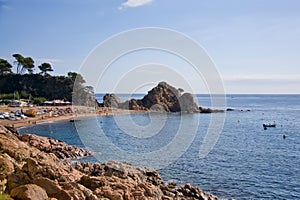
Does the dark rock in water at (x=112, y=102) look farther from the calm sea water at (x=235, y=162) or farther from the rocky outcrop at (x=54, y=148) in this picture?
the rocky outcrop at (x=54, y=148)

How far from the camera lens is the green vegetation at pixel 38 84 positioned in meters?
122

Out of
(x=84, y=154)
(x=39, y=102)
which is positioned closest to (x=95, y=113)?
(x=39, y=102)

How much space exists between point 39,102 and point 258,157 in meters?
89.3

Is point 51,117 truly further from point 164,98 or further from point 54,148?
point 164,98

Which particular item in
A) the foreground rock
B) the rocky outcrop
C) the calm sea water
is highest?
the foreground rock

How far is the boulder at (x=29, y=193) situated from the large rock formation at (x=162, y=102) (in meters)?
111

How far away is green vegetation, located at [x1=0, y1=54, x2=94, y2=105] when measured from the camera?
122 m

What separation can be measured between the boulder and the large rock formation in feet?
363

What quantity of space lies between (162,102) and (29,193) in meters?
114

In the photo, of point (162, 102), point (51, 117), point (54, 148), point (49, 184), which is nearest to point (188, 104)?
point (162, 102)

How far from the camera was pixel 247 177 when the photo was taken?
32562mm

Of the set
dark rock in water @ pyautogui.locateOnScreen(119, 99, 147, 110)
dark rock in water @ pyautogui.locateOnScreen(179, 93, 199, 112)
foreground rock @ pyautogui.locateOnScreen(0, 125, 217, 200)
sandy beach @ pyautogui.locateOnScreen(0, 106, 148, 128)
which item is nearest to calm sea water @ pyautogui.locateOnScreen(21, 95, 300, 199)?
sandy beach @ pyautogui.locateOnScreen(0, 106, 148, 128)

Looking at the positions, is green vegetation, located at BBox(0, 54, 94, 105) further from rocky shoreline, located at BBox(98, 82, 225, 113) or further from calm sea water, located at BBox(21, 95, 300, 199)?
calm sea water, located at BBox(21, 95, 300, 199)

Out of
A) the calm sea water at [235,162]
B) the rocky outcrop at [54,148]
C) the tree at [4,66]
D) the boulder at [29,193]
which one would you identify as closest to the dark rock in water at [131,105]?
the tree at [4,66]
